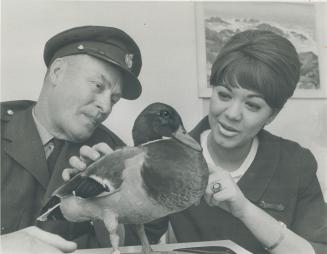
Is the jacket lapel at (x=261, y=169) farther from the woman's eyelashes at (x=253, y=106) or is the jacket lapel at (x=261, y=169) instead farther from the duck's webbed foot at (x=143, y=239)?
the duck's webbed foot at (x=143, y=239)

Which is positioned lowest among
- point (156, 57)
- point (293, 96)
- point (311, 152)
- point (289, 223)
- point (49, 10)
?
point (289, 223)

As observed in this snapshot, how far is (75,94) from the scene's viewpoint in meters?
0.96

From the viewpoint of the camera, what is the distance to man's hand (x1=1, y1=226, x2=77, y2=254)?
0.90 m

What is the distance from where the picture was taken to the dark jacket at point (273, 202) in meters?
1.02

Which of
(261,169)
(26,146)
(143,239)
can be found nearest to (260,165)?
(261,169)

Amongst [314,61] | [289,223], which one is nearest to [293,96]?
[314,61]

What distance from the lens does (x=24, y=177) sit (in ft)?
3.06

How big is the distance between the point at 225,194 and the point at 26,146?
0.46 meters

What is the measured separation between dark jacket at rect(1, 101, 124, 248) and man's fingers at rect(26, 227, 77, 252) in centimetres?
1

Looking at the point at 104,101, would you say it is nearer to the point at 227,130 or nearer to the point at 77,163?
the point at 77,163

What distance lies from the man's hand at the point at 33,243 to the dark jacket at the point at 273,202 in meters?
0.20

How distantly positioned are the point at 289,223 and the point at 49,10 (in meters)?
0.76

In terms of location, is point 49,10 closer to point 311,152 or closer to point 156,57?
point 156,57

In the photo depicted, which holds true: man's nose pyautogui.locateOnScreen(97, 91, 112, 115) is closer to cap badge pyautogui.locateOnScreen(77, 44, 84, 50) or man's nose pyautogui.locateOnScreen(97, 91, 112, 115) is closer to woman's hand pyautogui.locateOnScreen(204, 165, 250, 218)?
cap badge pyautogui.locateOnScreen(77, 44, 84, 50)
